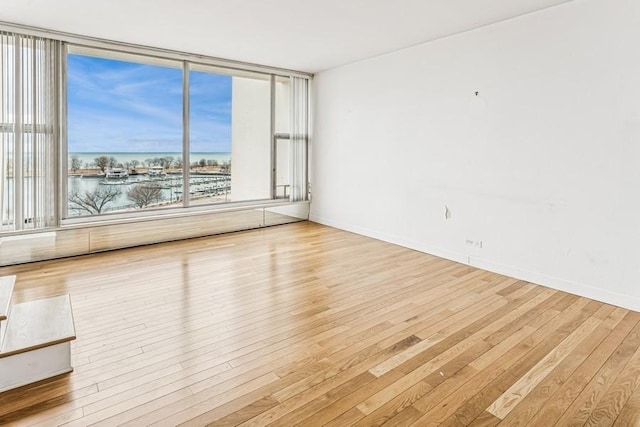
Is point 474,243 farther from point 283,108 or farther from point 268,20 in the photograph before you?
point 283,108

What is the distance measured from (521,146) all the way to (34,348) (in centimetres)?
431

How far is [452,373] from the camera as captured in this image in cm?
228

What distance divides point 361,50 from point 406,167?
1701 millimetres

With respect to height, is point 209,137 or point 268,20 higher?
point 268,20

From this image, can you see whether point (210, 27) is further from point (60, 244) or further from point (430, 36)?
point (60, 244)

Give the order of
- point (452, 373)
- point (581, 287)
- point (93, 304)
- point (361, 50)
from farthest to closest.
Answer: point (361, 50)
point (581, 287)
point (93, 304)
point (452, 373)

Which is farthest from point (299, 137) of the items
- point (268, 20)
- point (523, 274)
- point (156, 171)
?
point (523, 274)

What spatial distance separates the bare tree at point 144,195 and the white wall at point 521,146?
3.18 m

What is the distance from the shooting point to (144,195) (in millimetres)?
5770

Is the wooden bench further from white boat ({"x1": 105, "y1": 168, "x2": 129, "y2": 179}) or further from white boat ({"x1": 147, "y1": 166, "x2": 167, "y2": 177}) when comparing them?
white boat ({"x1": 147, "y1": 166, "x2": 167, "y2": 177})

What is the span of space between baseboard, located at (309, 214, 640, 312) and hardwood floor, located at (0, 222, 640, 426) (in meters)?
0.10

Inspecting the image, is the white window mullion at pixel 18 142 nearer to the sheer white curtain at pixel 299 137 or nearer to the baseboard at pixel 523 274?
the sheer white curtain at pixel 299 137

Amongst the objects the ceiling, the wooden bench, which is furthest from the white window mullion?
the wooden bench

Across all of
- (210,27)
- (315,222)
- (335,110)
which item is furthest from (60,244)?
(335,110)
